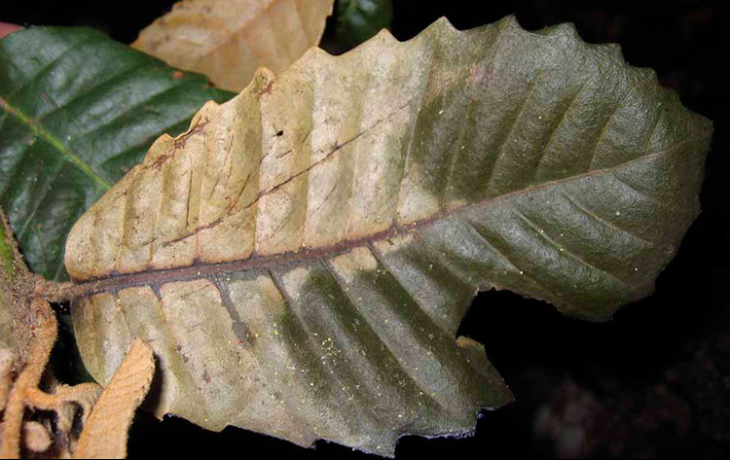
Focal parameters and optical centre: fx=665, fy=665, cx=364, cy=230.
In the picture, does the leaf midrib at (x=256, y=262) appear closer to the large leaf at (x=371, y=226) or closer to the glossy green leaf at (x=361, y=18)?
the large leaf at (x=371, y=226)

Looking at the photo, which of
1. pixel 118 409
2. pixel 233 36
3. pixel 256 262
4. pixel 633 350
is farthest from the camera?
pixel 633 350

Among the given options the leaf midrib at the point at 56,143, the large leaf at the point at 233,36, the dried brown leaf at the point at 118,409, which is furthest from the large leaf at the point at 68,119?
the dried brown leaf at the point at 118,409

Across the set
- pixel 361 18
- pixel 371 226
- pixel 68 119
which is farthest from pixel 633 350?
pixel 68 119

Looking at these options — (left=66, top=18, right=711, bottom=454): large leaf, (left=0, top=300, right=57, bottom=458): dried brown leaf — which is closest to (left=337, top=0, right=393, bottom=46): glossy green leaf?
(left=66, top=18, right=711, bottom=454): large leaf

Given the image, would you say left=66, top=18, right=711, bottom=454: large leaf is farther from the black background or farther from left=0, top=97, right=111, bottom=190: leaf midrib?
the black background

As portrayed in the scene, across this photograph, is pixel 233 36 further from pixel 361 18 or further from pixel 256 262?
pixel 256 262
